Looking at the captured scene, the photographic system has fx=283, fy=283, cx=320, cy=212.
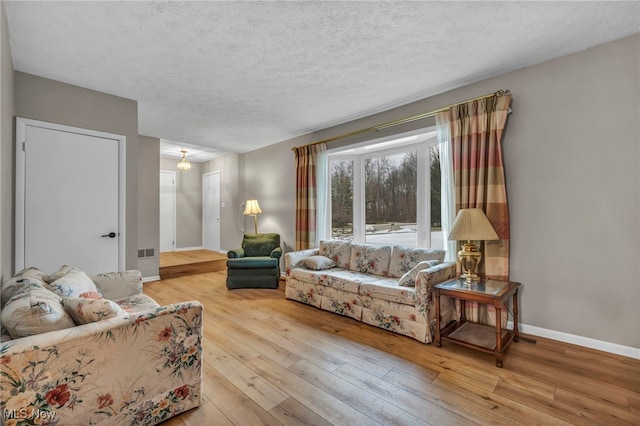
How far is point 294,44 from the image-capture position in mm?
2359

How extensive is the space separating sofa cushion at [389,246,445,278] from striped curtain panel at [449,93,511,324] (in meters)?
0.46

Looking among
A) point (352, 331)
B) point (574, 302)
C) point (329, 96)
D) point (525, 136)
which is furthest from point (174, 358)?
point (525, 136)

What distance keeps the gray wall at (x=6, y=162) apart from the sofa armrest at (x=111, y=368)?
1.28 meters

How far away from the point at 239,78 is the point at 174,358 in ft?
8.48

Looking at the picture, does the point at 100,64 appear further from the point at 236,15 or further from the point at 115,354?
the point at 115,354

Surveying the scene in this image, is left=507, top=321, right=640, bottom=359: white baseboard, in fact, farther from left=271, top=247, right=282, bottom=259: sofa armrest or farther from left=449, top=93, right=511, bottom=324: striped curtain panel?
left=271, top=247, right=282, bottom=259: sofa armrest

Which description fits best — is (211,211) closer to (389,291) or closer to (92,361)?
(389,291)

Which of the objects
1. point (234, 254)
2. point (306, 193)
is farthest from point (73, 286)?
point (306, 193)

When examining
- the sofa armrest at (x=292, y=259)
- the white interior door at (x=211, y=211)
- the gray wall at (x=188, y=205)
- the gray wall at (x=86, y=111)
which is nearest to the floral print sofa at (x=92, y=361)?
the gray wall at (x=86, y=111)

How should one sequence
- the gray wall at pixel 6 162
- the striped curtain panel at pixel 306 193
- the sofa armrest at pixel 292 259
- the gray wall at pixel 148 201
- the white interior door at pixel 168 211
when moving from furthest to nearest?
the white interior door at pixel 168 211
the gray wall at pixel 148 201
the striped curtain panel at pixel 306 193
the sofa armrest at pixel 292 259
the gray wall at pixel 6 162

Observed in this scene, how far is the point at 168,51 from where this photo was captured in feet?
8.02

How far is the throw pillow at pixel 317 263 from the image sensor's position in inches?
148

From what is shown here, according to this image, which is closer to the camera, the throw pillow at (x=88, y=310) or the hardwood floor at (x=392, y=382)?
the throw pillow at (x=88, y=310)

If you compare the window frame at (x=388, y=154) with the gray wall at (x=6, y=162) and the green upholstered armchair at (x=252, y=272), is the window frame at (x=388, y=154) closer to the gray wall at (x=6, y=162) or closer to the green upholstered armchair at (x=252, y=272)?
the green upholstered armchair at (x=252, y=272)
